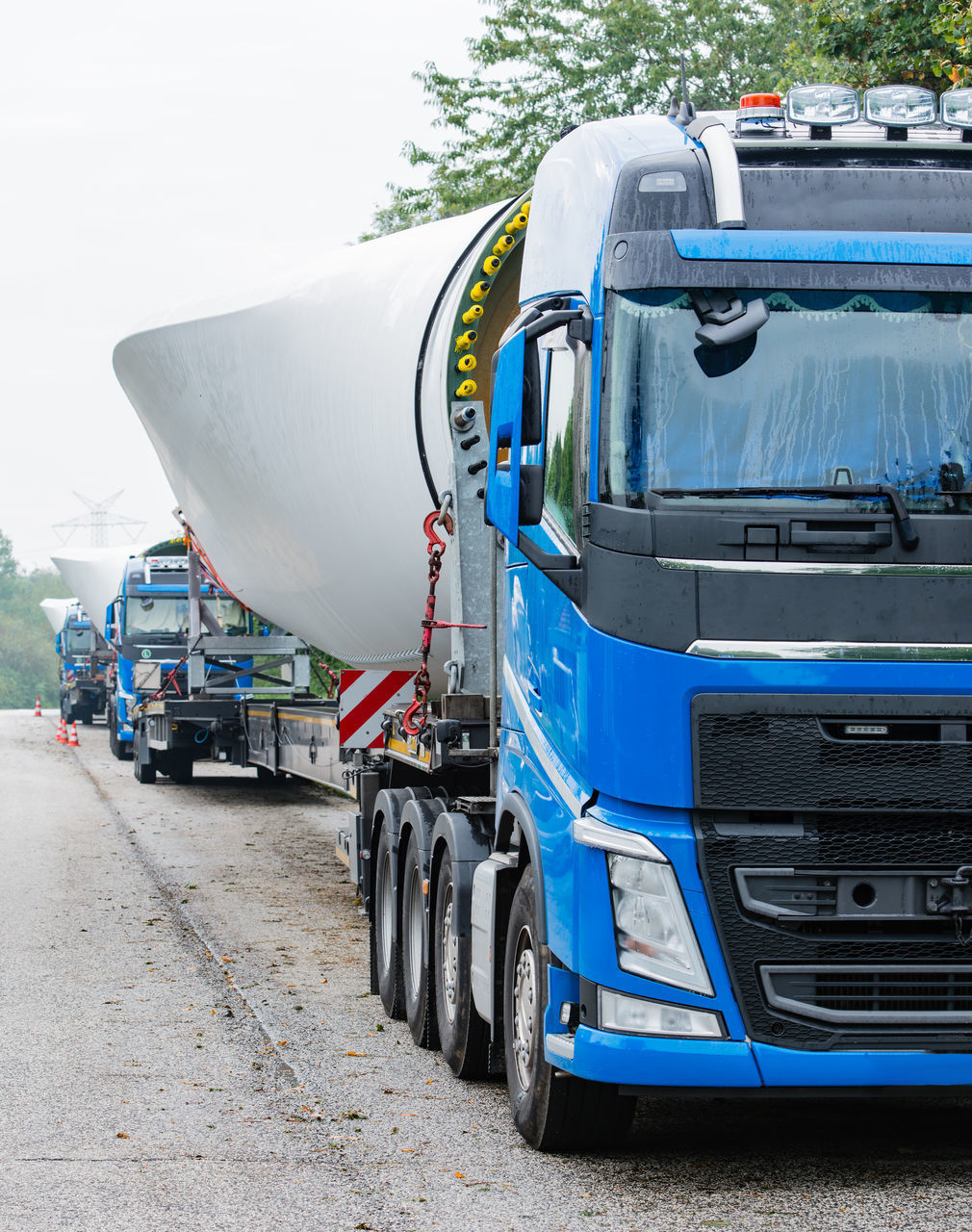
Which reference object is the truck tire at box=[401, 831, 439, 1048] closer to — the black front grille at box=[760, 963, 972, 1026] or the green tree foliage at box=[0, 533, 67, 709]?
the black front grille at box=[760, 963, 972, 1026]

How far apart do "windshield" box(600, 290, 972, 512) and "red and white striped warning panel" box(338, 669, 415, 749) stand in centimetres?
492

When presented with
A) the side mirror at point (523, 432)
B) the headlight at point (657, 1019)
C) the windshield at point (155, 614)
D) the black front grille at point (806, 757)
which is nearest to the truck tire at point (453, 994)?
the headlight at point (657, 1019)

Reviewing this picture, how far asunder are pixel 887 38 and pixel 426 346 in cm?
873

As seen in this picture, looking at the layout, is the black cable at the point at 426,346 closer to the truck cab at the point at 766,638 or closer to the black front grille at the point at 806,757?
the truck cab at the point at 766,638

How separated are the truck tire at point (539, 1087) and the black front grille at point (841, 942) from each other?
2.73 ft

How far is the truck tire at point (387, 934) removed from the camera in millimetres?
8852

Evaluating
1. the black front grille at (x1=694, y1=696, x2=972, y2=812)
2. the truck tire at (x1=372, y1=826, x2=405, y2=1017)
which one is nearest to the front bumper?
the black front grille at (x1=694, y1=696, x2=972, y2=812)

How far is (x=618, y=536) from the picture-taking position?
17.8 ft

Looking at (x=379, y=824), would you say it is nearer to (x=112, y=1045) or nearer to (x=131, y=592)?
(x=112, y=1045)

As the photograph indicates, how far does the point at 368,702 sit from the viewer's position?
1085cm

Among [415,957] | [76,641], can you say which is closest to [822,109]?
[415,957]

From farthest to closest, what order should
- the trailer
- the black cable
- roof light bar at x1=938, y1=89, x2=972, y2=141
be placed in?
the trailer, the black cable, roof light bar at x1=938, y1=89, x2=972, y2=141

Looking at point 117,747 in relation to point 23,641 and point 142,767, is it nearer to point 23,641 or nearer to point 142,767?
point 142,767

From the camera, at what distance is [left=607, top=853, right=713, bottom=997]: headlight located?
5.30m
